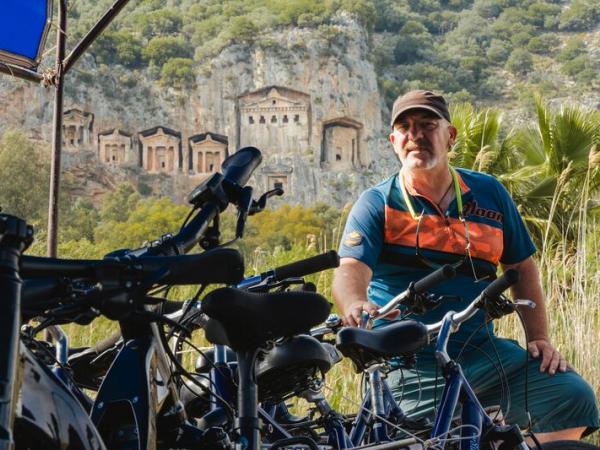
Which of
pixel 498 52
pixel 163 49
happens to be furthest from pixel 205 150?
pixel 498 52

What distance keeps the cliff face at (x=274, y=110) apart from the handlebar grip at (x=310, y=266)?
294 feet

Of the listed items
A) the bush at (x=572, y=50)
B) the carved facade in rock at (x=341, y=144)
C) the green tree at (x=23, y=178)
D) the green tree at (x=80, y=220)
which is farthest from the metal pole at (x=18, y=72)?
the bush at (x=572, y=50)

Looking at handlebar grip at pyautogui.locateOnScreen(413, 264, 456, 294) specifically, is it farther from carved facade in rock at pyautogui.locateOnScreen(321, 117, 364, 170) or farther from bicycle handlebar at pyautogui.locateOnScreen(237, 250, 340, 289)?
carved facade in rock at pyautogui.locateOnScreen(321, 117, 364, 170)

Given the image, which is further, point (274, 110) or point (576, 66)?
point (274, 110)

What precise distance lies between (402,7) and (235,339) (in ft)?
353

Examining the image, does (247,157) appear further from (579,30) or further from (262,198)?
(579,30)

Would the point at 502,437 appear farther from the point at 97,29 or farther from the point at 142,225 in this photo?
the point at 142,225

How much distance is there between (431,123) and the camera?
11.6 ft

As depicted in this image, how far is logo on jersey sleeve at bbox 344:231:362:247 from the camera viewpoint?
336cm

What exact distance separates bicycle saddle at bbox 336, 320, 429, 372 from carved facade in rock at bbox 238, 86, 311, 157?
306 ft

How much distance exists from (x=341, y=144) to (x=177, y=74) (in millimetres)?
15976

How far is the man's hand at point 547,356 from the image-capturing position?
321 centimetres

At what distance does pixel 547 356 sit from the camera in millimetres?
3232

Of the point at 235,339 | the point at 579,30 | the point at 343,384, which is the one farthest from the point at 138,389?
the point at 579,30
